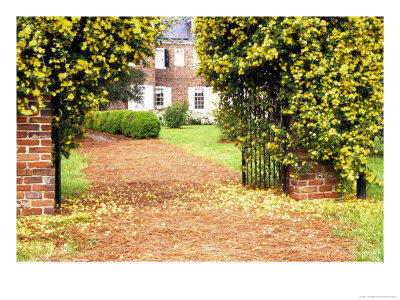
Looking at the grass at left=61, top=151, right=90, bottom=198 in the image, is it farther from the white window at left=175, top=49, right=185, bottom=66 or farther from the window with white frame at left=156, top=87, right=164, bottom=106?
the white window at left=175, top=49, right=185, bottom=66

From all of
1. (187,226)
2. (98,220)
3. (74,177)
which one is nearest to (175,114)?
(74,177)

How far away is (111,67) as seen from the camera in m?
4.59

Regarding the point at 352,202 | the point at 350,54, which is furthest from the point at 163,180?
the point at 350,54

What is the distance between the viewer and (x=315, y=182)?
16.7 ft

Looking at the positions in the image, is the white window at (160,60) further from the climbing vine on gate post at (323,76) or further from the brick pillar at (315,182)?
the brick pillar at (315,182)

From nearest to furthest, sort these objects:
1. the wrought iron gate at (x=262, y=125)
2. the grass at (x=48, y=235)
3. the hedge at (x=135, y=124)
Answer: the grass at (x=48, y=235) → the wrought iron gate at (x=262, y=125) → the hedge at (x=135, y=124)

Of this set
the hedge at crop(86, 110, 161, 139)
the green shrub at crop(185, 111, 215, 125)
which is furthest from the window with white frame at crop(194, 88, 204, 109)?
the hedge at crop(86, 110, 161, 139)

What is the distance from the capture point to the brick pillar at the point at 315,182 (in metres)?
5.04

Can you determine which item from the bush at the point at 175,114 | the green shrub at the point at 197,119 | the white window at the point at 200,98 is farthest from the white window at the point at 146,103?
the bush at the point at 175,114

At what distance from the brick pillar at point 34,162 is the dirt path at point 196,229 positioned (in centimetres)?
74

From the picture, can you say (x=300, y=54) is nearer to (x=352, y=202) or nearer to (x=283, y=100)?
(x=283, y=100)

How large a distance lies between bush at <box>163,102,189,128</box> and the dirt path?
14026 millimetres

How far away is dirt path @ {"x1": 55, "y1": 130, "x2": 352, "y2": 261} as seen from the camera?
3.42m
